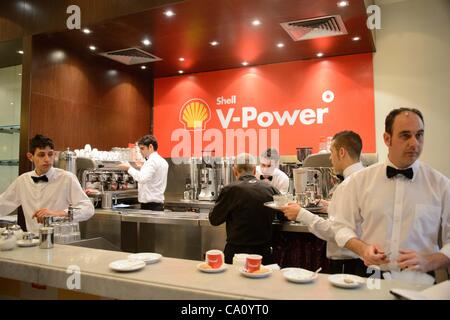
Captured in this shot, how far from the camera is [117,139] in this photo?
6.70 m

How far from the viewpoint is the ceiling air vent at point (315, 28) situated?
4.58 metres

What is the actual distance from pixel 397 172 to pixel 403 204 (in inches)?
7.1

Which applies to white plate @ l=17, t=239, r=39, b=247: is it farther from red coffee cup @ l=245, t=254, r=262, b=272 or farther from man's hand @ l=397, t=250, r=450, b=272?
man's hand @ l=397, t=250, r=450, b=272

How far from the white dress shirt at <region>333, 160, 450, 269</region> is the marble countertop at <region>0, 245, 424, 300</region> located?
42 cm

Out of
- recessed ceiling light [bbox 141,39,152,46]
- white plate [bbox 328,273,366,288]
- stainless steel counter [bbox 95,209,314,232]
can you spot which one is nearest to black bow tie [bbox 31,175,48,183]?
stainless steel counter [bbox 95,209,314,232]

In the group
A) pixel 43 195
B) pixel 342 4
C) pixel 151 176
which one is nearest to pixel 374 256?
pixel 43 195

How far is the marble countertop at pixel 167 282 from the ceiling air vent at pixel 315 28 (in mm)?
3684

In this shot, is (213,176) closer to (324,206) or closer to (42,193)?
(324,206)

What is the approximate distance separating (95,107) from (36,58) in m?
1.28

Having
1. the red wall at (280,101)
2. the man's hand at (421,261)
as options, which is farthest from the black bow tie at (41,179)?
the red wall at (280,101)

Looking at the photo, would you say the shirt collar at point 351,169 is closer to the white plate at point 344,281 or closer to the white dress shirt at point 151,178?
the white plate at point 344,281

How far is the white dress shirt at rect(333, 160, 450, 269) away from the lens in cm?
198

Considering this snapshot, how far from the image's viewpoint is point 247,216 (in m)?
3.10
